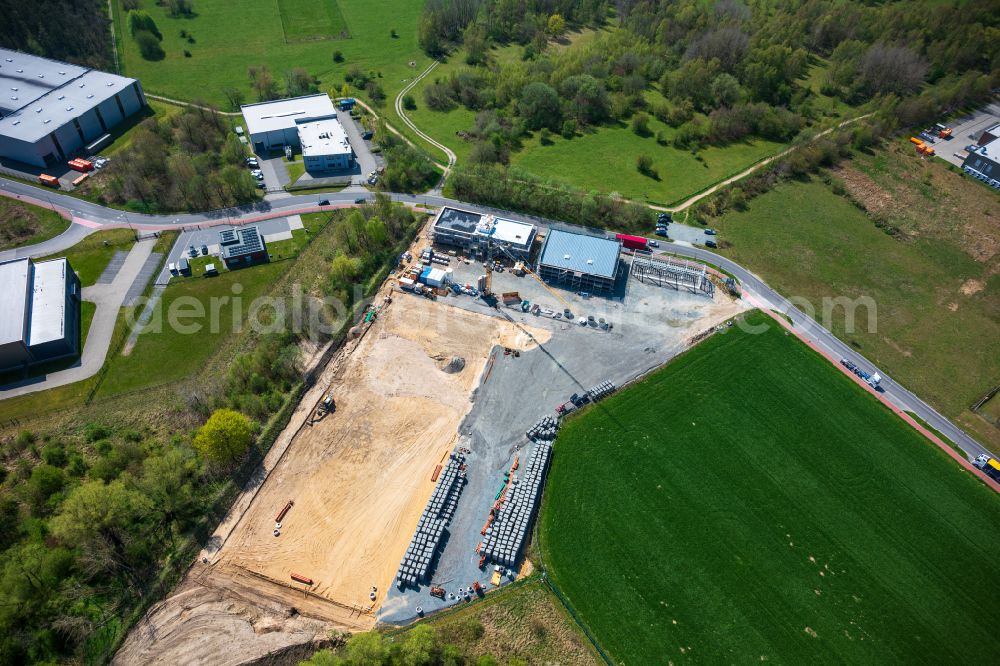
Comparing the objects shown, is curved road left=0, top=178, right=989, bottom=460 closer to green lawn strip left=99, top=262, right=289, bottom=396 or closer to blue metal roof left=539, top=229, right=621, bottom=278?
blue metal roof left=539, top=229, right=621, bottom=278

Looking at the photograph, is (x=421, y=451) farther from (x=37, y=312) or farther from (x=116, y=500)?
(x=37, y=312)

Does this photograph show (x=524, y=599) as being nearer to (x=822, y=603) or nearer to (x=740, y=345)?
(x=822, y=603)

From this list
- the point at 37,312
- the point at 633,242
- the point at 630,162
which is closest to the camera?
the point at 37,312

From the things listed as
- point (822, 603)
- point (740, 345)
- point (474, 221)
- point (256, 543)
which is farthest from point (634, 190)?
point (256, 543)

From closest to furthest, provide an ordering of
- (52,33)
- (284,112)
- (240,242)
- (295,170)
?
(240,242), (295,170), (284,112), (52,33)

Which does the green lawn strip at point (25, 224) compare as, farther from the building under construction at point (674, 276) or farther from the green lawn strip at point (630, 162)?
the building under construction at point (674, 276)

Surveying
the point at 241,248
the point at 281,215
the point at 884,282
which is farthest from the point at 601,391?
the point at 281,215

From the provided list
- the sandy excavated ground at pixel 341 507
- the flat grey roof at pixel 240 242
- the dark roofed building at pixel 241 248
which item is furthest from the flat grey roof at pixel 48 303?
the sandy excavated ground at pixel 341 507
